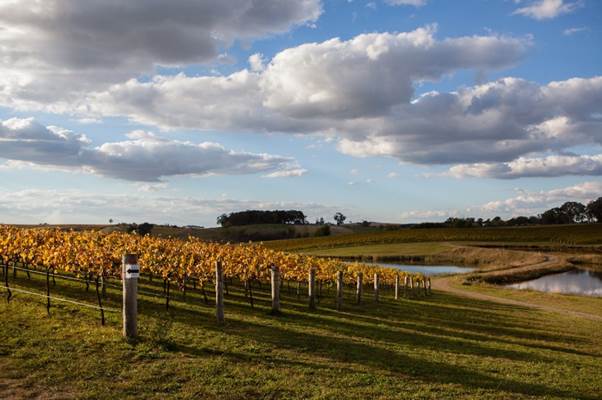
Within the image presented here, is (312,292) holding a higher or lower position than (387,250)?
higher

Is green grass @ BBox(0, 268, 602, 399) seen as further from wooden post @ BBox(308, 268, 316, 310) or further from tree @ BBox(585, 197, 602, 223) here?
tree @ BBox(585, 197, 602, 223)

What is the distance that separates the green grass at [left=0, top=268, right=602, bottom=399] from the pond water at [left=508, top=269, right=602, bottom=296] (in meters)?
37.6

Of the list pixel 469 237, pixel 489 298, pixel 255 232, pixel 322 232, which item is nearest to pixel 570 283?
pixel 489 298

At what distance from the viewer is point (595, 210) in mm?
169125

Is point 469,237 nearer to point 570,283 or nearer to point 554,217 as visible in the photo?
point 570,283

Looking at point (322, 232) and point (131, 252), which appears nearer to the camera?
point (131, 252)

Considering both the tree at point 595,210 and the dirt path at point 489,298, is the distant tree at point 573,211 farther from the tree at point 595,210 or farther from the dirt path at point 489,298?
the dirt path at point 489,298

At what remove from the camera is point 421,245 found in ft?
332

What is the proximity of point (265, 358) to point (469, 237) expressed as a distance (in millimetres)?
104109

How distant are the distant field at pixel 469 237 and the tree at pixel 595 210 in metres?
55.6

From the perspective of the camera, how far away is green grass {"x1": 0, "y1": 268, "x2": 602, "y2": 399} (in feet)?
33.9

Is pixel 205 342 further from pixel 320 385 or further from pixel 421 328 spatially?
pixel 421 328

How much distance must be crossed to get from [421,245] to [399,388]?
305ft

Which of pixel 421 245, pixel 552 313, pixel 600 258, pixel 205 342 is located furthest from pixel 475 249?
pixel 205 342
